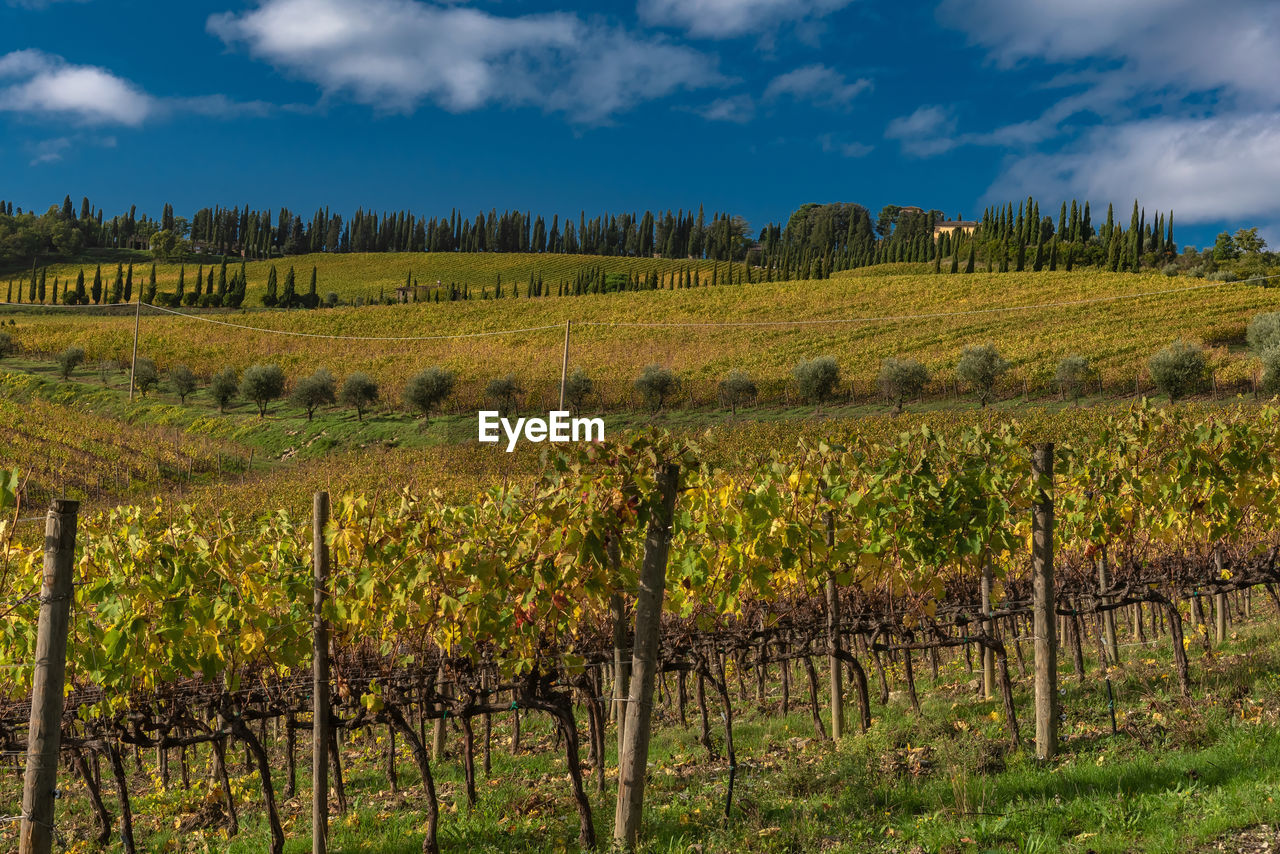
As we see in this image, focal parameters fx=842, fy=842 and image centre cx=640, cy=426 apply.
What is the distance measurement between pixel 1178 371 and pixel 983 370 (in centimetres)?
810

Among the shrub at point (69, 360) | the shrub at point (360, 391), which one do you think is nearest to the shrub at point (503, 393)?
the shrub at point (360, 391)

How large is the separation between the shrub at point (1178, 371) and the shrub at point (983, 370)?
6294mm

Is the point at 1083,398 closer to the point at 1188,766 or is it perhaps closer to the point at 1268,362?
the point at 1268,362

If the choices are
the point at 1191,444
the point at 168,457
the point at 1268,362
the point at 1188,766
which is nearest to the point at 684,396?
the point at 168,457

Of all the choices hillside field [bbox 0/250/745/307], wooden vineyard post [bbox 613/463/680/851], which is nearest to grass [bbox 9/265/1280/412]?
hillside field [bbox 0/250/745/307]

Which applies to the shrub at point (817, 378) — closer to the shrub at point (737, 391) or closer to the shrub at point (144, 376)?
the shrub at point (737, 391)

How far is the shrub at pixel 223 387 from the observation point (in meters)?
42.8

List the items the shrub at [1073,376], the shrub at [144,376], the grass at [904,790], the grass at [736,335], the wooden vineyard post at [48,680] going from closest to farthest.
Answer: the wooden vineyard post at [48,680] < the grass at [904,790] < the shrub at [1073,376] < the grass at [736,335] < the shrub at [144,376]

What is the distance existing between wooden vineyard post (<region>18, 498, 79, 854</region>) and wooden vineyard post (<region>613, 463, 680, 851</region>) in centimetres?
248

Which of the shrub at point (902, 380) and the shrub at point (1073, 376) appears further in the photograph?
the shrub at point (902, 380)

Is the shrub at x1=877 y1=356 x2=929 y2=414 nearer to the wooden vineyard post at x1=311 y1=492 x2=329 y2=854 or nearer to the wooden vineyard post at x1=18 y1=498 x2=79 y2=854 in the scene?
the wooden vineyard post at x1=311 y1=492 x2=329 y2=854

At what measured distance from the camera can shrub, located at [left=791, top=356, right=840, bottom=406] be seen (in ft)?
134

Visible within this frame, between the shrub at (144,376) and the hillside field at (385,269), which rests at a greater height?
the hillside field at (385,269)

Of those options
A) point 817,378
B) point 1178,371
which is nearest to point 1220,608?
point 817,378
